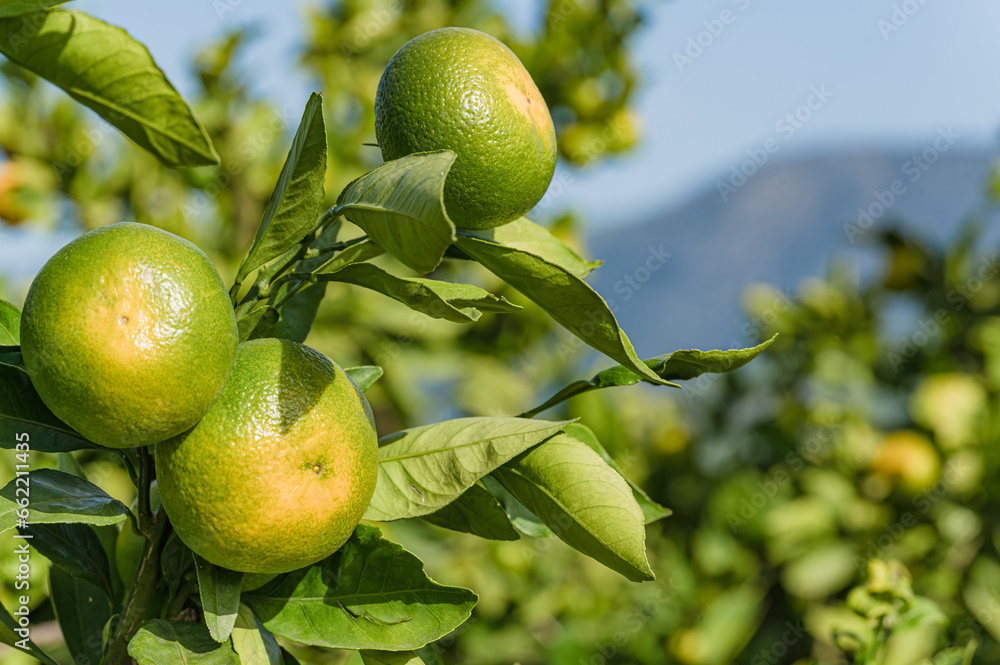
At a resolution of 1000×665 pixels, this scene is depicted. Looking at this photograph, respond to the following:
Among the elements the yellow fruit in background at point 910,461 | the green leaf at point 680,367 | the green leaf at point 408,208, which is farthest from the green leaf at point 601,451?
the yellow fruit in background at point 910,461

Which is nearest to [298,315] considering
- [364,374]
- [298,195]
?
[364,374]

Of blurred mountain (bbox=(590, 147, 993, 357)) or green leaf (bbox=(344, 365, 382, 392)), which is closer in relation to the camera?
green leaf (bbox=(344, 365, 382, 392))

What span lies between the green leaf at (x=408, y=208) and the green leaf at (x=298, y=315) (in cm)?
19

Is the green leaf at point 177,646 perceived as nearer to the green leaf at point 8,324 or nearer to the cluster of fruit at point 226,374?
the cluster of fruit at point 226,374

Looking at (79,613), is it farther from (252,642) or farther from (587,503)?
(587,503)

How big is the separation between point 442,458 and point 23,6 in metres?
0.39

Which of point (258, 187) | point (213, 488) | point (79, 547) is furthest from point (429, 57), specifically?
point (258, 187)

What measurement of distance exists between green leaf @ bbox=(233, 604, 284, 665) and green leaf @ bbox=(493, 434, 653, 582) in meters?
0.21

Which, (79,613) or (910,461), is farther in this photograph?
(910,461)

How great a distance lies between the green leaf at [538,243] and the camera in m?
0.65

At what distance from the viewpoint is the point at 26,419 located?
1.75ft

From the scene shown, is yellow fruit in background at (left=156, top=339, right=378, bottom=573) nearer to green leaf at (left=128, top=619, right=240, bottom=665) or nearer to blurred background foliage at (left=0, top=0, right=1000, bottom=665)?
green leaf at (left=128, top=619, right=240, bottom=665)

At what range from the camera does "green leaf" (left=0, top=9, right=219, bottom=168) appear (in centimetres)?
51

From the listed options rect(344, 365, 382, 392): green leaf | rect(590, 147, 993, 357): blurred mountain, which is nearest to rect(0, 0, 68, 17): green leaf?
rect(344, 365, 382, 392): green leaf
